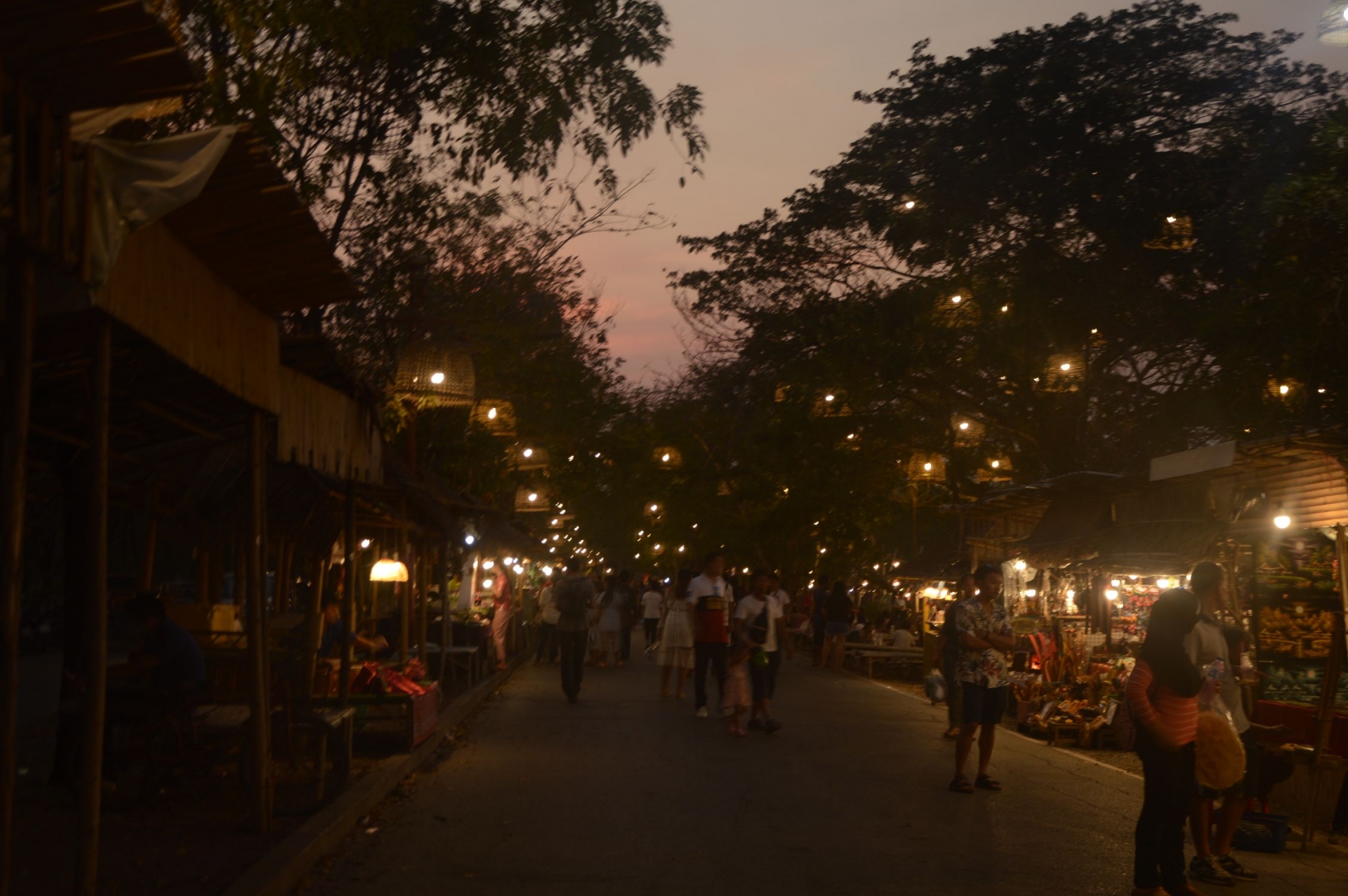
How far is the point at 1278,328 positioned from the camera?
18.2 metres

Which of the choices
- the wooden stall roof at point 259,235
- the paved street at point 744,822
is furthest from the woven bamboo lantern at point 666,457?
the wooden stall roof at point 259,235

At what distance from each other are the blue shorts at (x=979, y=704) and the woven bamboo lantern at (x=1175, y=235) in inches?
699

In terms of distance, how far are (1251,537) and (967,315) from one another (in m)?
14.9

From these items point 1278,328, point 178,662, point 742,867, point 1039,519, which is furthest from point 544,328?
point 742,867

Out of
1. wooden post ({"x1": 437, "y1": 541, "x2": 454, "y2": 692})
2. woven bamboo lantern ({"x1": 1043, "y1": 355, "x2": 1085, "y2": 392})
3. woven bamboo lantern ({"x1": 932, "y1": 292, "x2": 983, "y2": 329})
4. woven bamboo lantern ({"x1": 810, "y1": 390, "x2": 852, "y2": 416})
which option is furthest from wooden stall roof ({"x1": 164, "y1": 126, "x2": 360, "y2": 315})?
woven bamboo lantern ({"x1": 810, "y1": 390, "x2": 852, "y2": 416})

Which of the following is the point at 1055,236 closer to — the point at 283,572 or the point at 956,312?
the point at 956,312

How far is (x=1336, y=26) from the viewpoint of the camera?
11.5 m

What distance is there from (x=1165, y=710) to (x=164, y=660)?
7.16 meters

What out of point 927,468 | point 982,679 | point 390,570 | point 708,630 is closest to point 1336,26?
point 982,679

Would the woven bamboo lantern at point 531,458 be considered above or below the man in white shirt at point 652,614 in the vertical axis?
above

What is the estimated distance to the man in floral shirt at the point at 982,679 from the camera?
11.1m

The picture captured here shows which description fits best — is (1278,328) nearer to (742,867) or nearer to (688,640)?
(688,640)

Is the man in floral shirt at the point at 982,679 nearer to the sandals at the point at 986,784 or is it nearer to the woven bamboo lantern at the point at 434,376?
the sandals at the point at 986,784

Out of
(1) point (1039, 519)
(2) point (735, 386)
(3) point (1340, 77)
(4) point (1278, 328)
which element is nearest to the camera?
(4) point (1278, 328)
